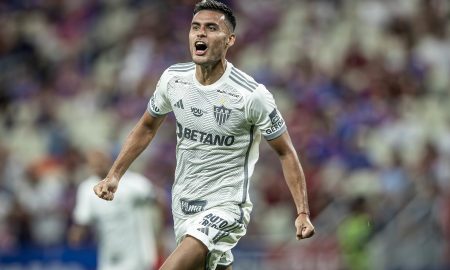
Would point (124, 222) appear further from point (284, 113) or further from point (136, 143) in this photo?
point (136, 143)

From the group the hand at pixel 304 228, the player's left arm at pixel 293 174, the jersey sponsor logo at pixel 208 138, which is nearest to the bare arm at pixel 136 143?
the jersey sponsor logo at pixel 208 138

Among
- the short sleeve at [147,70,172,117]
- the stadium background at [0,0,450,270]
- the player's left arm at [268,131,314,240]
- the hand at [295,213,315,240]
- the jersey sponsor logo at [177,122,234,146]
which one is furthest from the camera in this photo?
the stadium background at [0,0,450,270]

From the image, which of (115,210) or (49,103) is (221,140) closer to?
(115,210)

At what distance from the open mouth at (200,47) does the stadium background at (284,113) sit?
21.3ft

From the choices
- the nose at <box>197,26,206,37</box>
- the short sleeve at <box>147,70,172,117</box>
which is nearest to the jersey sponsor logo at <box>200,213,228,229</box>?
the short sleeve at <box>147,70,172,117</box>

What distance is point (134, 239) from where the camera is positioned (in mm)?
12117

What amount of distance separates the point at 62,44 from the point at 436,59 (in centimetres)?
667

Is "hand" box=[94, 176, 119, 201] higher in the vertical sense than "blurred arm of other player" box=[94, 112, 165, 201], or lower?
lower

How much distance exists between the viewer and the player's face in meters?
7.52

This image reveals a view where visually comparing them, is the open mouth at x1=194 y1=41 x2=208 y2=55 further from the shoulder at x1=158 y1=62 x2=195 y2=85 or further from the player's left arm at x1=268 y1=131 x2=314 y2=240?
the player's left arm at x1=268 y1=131 x2=314 y2=240

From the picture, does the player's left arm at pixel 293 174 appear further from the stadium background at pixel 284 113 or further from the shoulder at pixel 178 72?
the stadium background at pixel 284 113

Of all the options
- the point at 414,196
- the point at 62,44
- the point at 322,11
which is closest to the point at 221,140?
the point at 414,196

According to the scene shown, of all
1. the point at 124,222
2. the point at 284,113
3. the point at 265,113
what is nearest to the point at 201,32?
the point at 265,113

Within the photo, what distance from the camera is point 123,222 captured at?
1211cm
